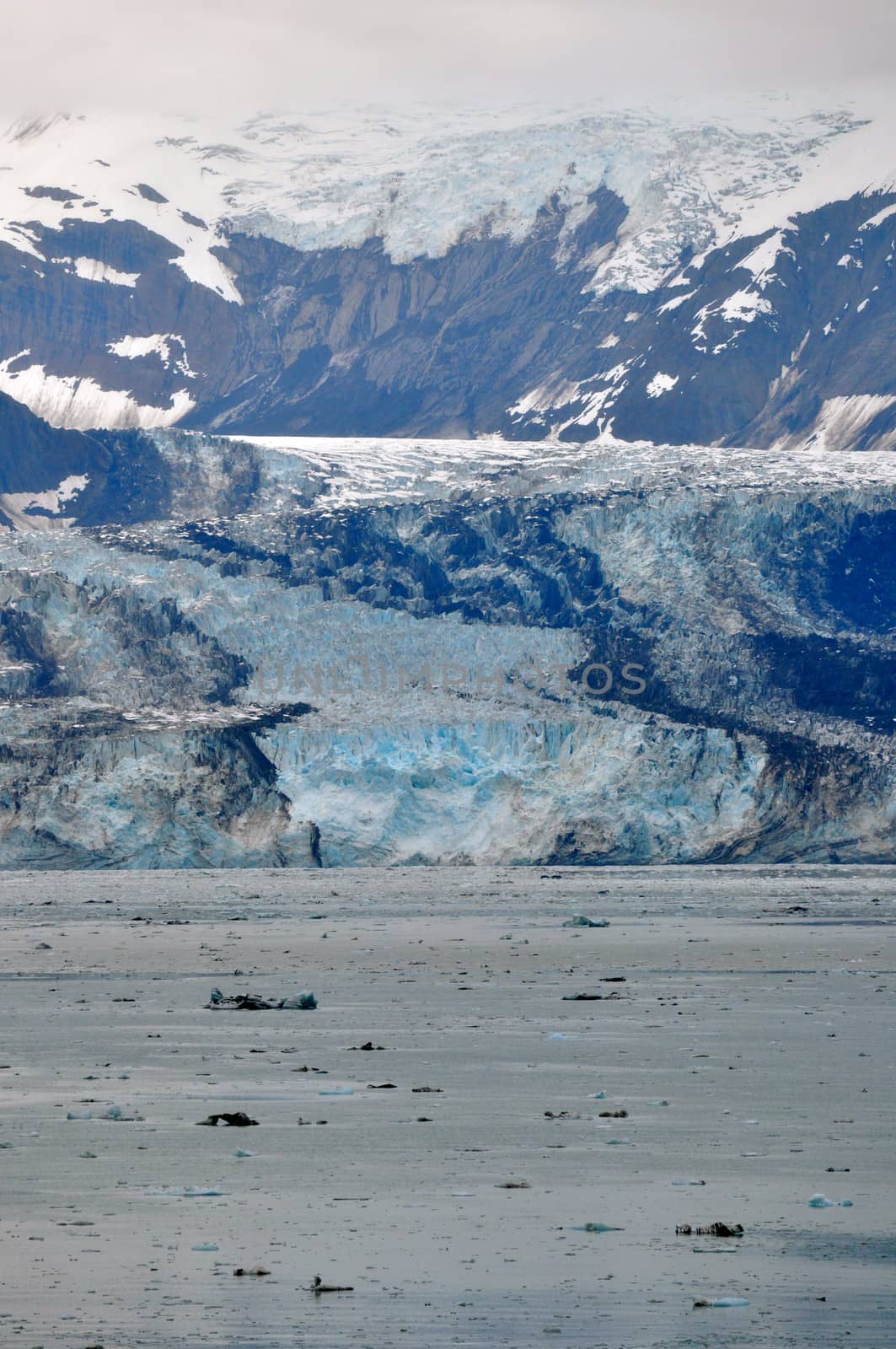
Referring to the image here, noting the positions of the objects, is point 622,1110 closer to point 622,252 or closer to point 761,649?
point 761,649

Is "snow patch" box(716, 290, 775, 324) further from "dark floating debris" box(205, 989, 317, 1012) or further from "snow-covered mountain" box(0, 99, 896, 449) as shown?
"dark floating debris" box(205, 989, 317, 1012)

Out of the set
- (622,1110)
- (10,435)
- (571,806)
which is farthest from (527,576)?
(622,1110)

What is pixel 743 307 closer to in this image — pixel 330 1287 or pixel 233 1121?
pixel 233 1121

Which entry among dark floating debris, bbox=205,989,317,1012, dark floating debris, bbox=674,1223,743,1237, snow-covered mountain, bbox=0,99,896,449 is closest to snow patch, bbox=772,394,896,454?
snow-covered mountain, bbox=0,99,896,449

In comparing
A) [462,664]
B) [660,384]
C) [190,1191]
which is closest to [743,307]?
[660,384]

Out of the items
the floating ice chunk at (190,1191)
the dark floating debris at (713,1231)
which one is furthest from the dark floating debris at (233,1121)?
the dark floating debris at (713,1231)

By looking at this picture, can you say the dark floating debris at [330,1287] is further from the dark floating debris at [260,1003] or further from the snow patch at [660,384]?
the snow patch at [660,384]
